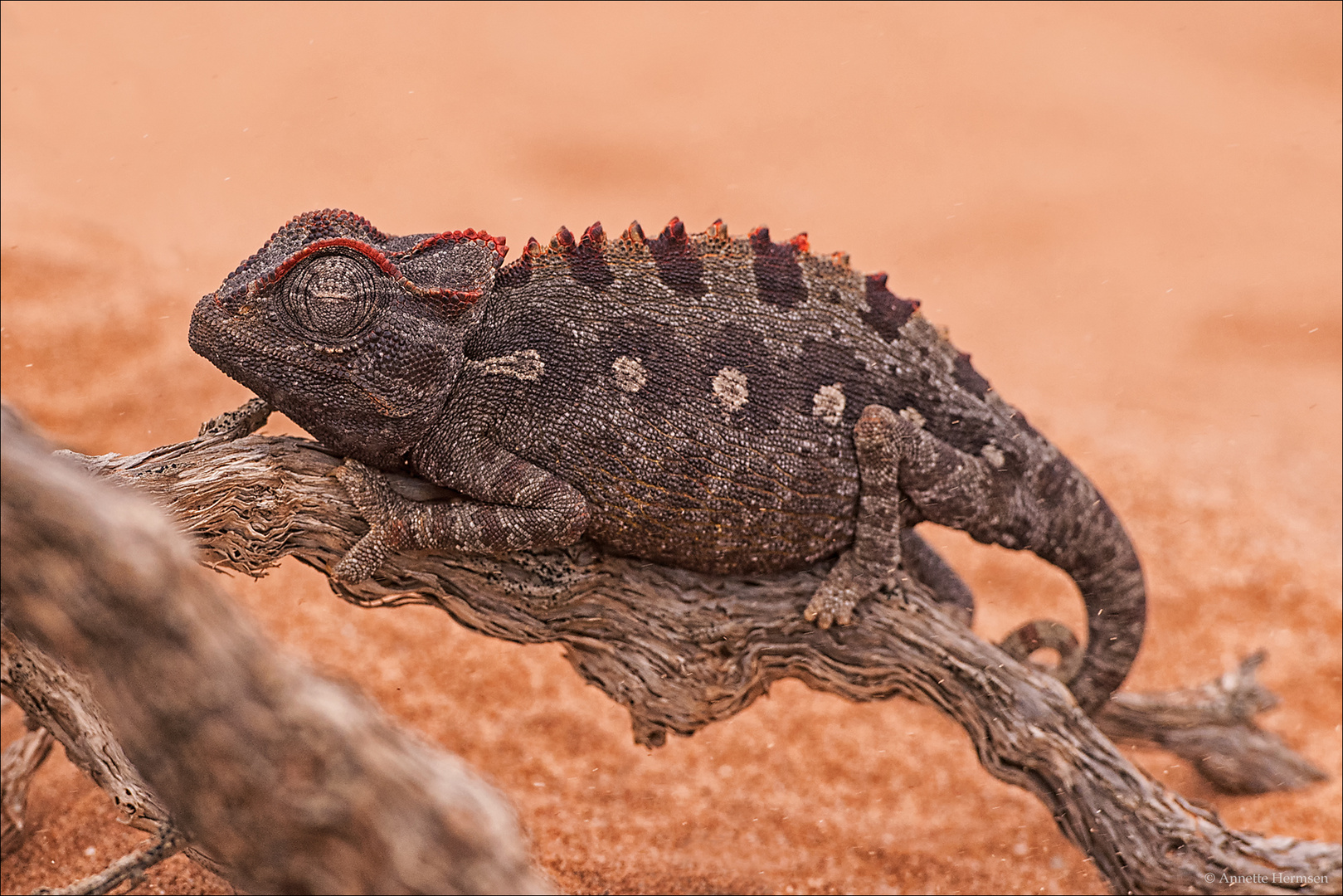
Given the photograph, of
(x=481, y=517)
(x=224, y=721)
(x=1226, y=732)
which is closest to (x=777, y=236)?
(x=1226, y=732)

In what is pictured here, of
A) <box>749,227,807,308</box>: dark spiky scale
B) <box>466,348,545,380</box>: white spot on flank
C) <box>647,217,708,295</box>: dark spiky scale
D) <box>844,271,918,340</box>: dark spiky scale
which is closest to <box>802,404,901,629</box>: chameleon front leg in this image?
<box>844,271,918,340</box>: dark spiky scale

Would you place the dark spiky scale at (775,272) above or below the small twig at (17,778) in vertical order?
above

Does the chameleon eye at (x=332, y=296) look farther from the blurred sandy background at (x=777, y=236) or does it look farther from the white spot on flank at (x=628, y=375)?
the blurred sandy background at (x=777, y=236)

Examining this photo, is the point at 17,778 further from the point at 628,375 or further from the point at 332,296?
the point at 628,375

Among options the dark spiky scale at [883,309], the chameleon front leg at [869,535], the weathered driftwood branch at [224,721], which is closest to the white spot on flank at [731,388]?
the chameleon front leg at [869,535]

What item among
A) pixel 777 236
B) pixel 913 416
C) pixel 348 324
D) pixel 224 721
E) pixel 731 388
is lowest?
A: pixel 224 721

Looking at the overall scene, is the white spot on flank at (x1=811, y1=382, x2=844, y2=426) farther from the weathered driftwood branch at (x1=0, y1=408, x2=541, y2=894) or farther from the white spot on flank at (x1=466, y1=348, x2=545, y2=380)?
the weathered driftwood branch at (x1=0, y1=408, x2=541, y2=894)
